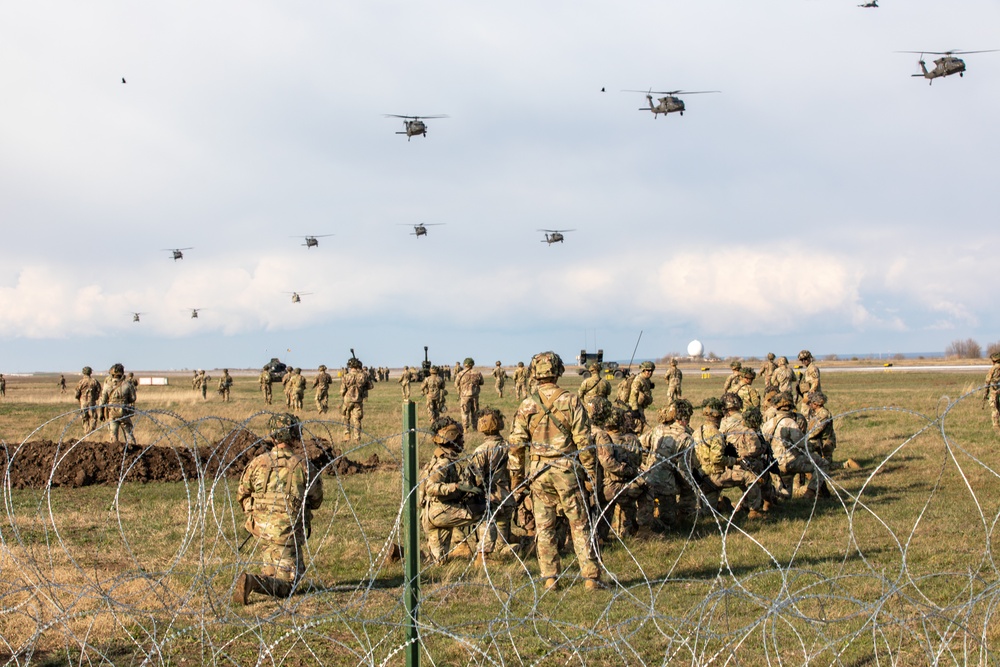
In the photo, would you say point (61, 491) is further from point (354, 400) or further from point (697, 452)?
point (697, 452)

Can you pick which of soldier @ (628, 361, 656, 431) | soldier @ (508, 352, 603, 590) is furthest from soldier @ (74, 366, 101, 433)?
soldier @ (508, 352, 603, 590)

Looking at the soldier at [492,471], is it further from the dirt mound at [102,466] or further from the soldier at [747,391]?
the soldier at [747,391]

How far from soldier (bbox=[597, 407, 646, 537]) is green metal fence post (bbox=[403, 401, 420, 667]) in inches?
131

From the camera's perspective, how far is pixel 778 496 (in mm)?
10773

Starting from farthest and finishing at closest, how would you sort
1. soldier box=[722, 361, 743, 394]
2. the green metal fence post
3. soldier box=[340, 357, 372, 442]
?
soldier box=[340, 357, 372, 442] < soldier box=[722, 361, 743, 394] < the green metal fence post

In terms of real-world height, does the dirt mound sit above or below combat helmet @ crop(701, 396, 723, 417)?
below

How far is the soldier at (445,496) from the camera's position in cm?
703

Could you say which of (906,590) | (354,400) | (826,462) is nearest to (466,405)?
(354,400)

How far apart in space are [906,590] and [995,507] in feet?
13.5

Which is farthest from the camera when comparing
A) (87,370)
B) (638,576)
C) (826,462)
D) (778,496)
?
(87,370)

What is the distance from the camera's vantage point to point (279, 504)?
6.11m

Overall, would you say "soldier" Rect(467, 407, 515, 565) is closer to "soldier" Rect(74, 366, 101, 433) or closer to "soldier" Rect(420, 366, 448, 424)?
"soldier" Rect(420, 366, 448, 424)

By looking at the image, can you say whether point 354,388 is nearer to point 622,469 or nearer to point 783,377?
point 783,377

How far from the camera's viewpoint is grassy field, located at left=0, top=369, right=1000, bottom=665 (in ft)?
14.2
